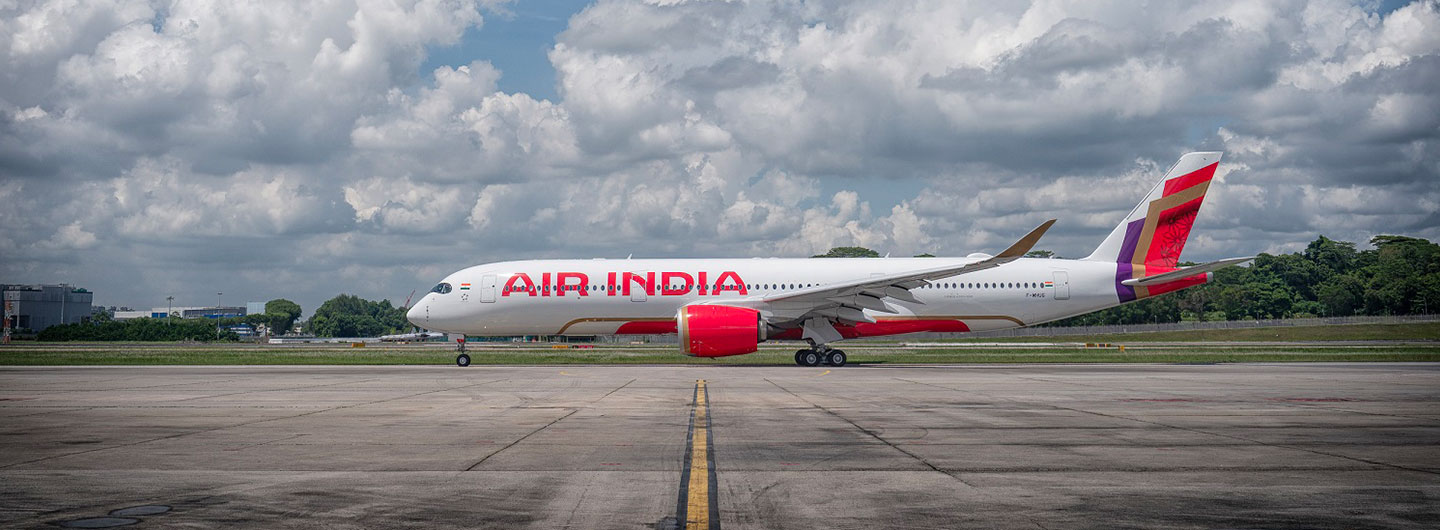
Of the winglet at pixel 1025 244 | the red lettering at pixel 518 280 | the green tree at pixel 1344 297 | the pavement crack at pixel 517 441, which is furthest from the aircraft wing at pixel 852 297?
the green tree at pixel 1344 297

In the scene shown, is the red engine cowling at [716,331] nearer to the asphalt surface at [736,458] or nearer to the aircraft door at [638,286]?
the aircraft door at [638,286]

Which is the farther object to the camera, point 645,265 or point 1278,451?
point 645,265

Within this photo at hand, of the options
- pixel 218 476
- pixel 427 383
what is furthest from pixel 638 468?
pixel 427 383

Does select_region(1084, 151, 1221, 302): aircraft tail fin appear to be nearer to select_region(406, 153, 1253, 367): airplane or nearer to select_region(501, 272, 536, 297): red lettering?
select_region(406, 153, 1253, 367): airplane

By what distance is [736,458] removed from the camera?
839cm

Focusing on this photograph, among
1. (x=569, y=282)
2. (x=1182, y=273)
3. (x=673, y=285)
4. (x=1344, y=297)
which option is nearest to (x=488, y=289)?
(x=569, y=282)

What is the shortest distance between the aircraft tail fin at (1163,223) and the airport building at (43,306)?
121 meters

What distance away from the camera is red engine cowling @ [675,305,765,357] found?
27000 mm

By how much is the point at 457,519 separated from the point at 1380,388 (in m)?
18.0

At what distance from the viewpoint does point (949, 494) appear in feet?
21.3

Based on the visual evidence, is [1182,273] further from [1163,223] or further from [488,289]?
[488,289]

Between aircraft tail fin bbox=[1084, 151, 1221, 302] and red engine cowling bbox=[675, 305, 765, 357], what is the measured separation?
12.6m

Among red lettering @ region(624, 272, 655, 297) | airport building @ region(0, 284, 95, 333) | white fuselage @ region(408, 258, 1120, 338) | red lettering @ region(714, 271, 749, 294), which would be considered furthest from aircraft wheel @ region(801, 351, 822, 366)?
airport building @ region(0, 284, 95, 333)

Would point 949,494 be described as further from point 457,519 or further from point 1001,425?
point 1001,425
